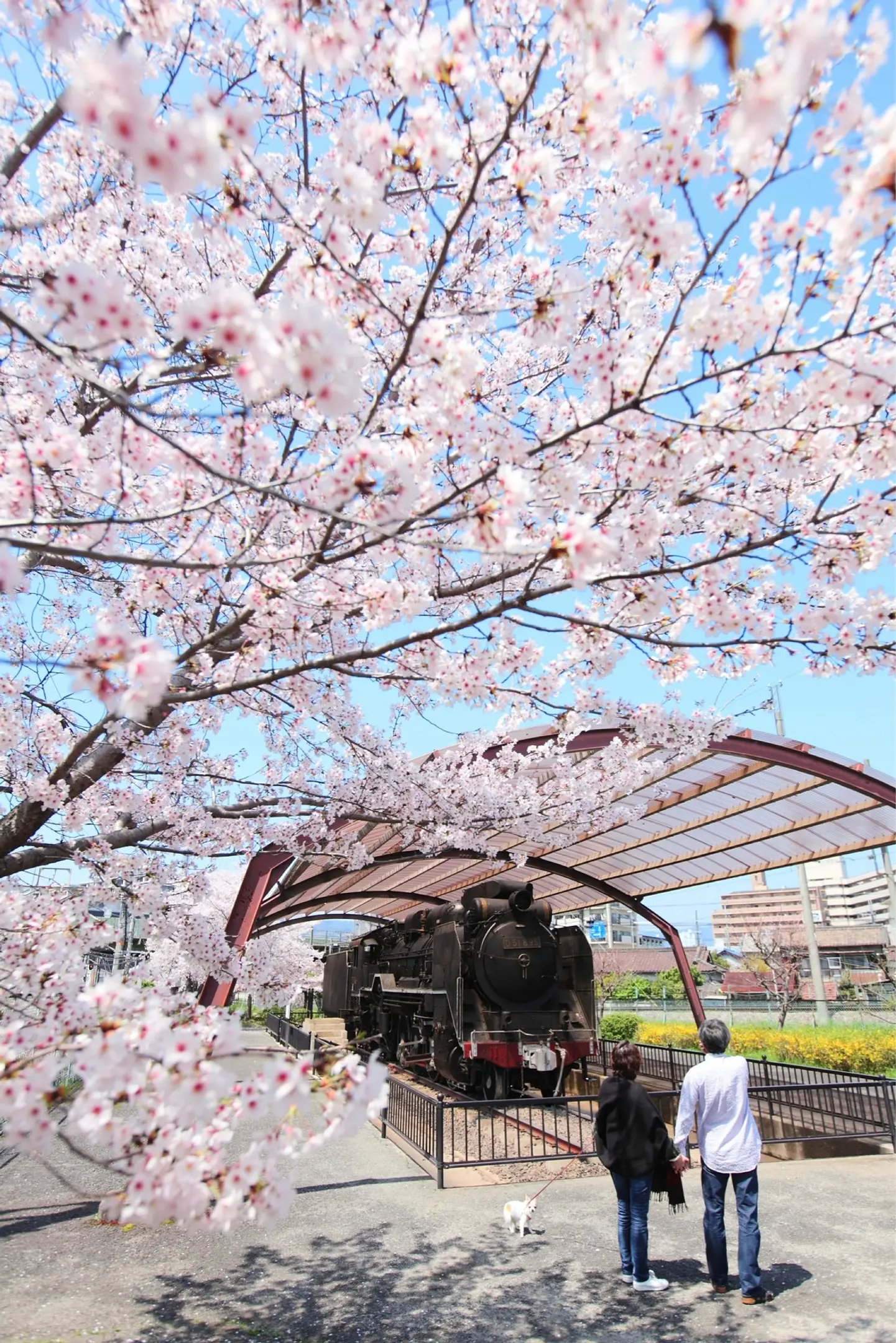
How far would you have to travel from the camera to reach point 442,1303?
466cm

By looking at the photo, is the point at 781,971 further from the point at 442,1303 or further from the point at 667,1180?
the point at 442,1303

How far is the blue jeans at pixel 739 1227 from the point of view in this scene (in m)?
4.55

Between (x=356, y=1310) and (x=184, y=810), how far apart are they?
127 inches

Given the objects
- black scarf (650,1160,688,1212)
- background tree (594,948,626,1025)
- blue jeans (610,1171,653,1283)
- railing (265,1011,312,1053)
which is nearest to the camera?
blue jeans (610,1171,653,1283)

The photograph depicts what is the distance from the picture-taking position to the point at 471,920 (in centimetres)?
1194

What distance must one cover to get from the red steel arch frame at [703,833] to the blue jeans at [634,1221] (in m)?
4.31

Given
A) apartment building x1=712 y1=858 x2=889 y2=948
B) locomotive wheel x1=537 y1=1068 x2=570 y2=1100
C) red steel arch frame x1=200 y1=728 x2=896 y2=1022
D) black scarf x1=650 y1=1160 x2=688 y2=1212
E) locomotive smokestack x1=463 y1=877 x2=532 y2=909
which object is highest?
apartment building x1=712 y1=858 x2=889 y2=948

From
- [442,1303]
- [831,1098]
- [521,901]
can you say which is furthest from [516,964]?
[442,1303]

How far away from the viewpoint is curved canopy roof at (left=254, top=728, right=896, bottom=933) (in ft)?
29.3

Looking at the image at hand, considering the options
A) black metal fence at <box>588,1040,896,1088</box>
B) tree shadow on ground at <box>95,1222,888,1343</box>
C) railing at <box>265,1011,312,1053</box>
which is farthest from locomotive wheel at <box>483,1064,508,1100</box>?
tree shadow on ground at <box>95,1222,888,1343</box>

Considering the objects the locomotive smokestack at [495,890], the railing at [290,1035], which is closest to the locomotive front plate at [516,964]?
the locomotive smokestack at [495,890]

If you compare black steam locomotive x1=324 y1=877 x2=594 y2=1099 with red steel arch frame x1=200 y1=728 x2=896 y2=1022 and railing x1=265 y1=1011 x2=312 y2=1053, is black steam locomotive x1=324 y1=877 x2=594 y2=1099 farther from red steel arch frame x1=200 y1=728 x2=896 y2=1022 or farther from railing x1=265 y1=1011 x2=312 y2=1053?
railing x1=265 y1=1011 x2=312 y2=1053

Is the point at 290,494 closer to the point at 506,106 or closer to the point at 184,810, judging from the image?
the point at 506,106

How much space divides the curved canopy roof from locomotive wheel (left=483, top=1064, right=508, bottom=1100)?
2789mm
